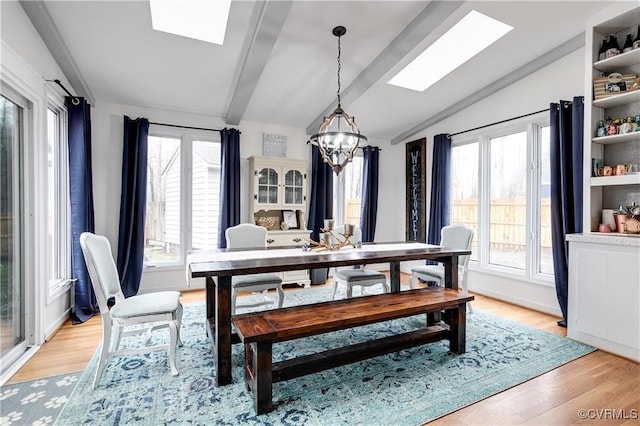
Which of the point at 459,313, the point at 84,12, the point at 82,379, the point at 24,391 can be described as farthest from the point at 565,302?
the point at 84,12

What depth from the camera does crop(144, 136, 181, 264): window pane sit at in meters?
4.21

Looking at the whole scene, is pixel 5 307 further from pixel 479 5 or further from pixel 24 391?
pixel 479 5

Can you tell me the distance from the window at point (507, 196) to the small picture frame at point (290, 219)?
2423 mm

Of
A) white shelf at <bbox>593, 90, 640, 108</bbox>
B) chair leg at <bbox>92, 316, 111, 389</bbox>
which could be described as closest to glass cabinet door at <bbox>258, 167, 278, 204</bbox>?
chair leg at <bbox>92, 316, 111, 389</bbox>

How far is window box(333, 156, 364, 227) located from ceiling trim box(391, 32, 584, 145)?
1.05 metres

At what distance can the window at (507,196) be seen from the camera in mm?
3764

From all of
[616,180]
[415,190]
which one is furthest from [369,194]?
[616,180]

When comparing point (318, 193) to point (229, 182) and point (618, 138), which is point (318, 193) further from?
point (618, 138)

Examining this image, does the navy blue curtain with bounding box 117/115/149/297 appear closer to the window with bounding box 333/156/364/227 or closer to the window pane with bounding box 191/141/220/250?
the window pane with bounding box 191/141/220/250

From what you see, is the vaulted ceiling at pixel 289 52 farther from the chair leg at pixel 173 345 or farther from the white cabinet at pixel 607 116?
the chair leg at pixel 173 345

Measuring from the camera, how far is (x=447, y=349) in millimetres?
2609

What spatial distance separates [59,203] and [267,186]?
7.68 feet

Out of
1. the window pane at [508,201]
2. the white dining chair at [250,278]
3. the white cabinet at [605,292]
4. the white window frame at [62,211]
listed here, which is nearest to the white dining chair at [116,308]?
the white dining chair at [250,278]

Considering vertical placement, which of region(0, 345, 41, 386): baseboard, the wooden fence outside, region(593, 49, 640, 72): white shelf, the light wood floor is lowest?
A: the light wood floor
